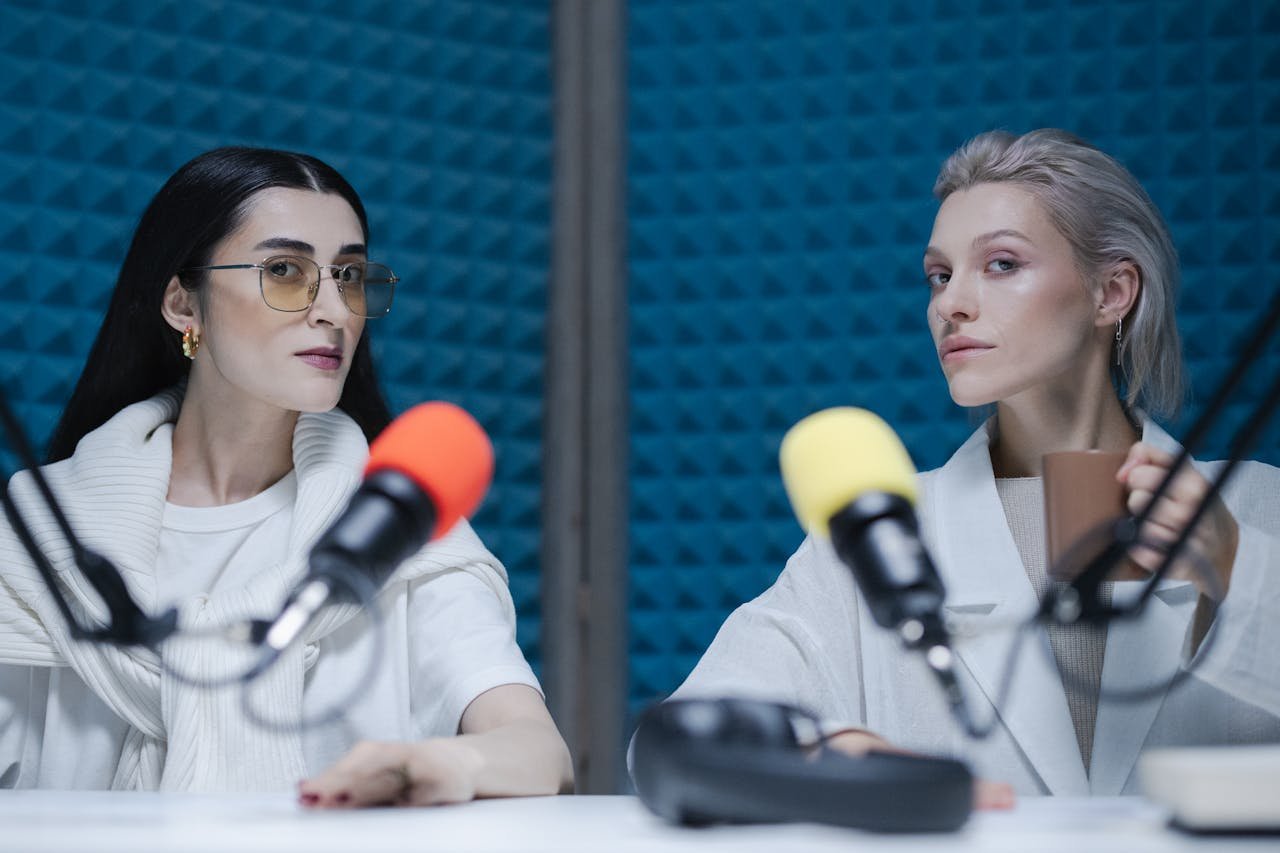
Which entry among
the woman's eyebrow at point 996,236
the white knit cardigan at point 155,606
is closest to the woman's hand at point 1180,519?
the woman's eyebrow at point 996,236

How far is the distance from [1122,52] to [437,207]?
1237mm

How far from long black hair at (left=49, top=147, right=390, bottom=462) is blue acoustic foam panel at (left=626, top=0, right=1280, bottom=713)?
671mm

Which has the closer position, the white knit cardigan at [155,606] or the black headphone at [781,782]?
the black headphone at [781,782]

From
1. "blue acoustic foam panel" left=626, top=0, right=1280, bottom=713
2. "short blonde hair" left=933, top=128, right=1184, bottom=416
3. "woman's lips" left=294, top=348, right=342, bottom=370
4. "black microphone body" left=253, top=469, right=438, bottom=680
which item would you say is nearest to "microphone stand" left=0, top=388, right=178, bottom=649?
"black microphone body" left=253, top=469, right=438, bottom=680

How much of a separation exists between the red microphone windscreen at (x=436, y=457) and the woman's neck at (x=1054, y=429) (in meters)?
1.05

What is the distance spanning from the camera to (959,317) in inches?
61.4

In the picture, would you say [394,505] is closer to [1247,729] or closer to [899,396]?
[1247,729]

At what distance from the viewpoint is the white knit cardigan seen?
140 centimetres

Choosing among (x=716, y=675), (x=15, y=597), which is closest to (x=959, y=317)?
(x=716, y=675)

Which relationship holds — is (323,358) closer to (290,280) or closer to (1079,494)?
(290,280)

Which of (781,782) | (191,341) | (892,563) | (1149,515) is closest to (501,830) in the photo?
(781,782)

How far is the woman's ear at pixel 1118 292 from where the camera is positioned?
5.47 feet

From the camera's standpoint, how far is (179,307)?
1665mm

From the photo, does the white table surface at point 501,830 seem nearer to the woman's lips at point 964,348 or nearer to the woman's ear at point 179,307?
the woman's lips at point 964,348
